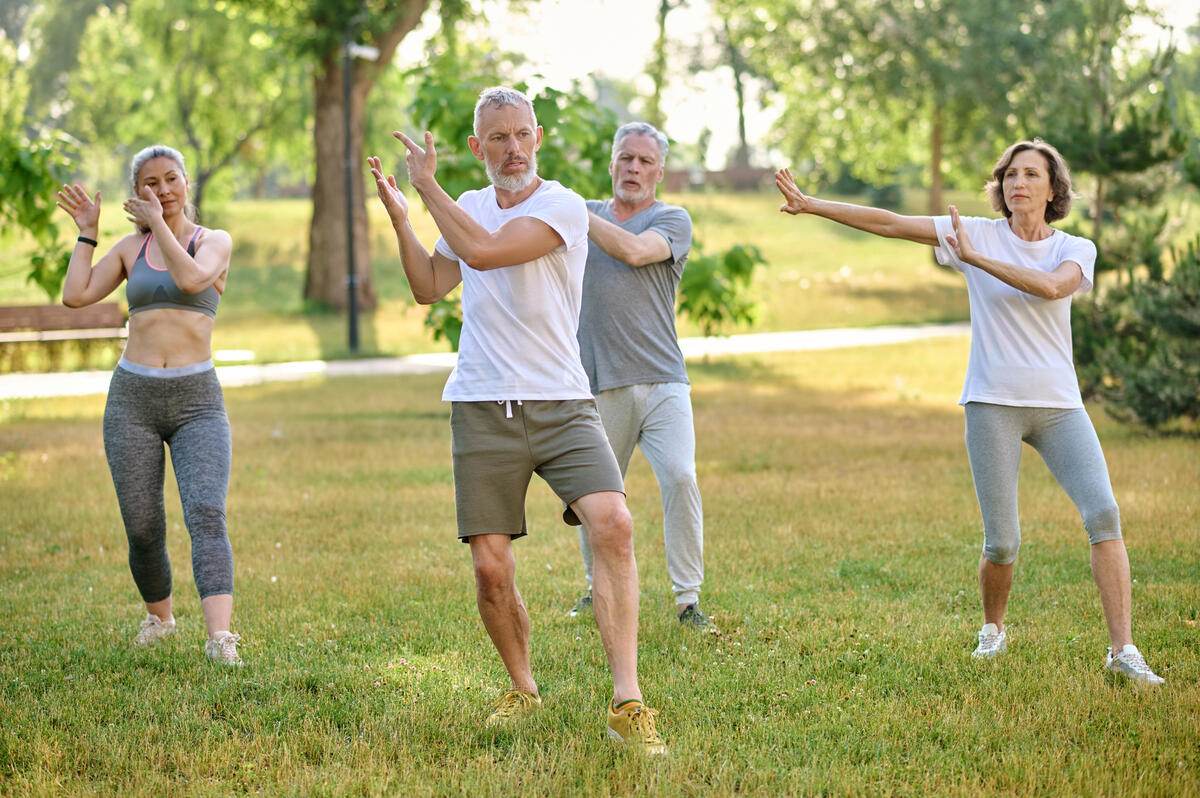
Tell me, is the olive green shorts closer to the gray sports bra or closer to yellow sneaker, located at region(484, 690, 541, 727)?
yellow sneaker, located at region(484, 690, 541, 727)

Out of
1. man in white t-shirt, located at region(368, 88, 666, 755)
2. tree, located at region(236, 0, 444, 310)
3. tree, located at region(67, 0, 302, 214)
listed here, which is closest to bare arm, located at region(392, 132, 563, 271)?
man in white t-shirt, located at region(368, 88, 666, 755)

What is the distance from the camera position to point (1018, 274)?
4.96m

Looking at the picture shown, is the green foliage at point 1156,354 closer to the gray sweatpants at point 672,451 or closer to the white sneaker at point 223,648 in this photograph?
the gray sweatpants at point 672,451

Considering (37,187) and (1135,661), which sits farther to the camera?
(37,187)

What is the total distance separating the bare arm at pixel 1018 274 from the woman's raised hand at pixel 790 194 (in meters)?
0.60

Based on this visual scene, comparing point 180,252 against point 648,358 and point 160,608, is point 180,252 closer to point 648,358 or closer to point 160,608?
point 160,608

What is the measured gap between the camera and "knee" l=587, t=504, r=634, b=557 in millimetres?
4344

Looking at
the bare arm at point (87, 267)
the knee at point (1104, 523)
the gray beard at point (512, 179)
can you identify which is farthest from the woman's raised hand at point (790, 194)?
the bare arm at point (87, 267)

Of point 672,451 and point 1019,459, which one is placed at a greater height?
point 1019,459

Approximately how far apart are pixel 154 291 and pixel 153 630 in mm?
1643

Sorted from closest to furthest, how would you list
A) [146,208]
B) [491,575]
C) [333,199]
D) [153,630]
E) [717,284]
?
[491,575]
[146,208]
[153,630]
[717,284]
[333,199]

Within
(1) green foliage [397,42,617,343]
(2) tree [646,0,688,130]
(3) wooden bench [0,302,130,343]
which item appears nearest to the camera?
(1) green foliage [397,42,617,343]

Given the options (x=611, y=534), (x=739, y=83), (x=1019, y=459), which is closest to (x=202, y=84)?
(x=739, y=83)

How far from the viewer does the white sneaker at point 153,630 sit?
5.84m
